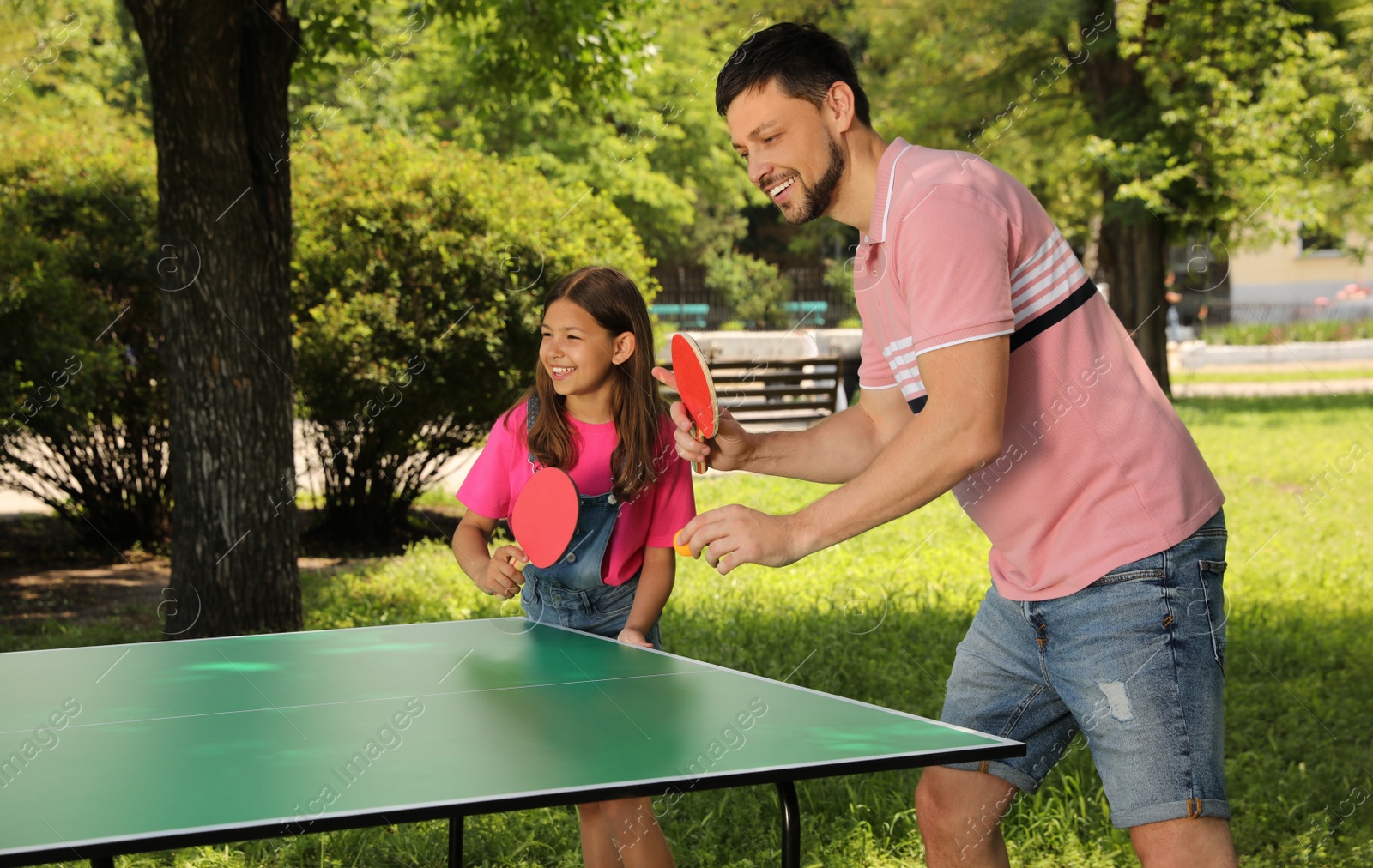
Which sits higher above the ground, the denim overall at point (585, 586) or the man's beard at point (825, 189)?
the man's beard at point (825, 189)

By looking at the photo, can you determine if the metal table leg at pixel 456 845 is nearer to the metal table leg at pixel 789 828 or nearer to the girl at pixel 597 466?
the girl at pixel 597 466

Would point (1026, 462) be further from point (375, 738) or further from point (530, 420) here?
point (530, 420)

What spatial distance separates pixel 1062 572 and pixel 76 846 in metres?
1.61

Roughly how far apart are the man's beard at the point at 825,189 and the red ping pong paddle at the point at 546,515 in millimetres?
892

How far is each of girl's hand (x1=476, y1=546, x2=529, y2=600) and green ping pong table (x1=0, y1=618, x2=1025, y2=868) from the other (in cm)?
18

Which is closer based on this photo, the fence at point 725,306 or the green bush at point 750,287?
the fence at point 725,306

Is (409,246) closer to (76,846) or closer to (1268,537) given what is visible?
(1268,537)

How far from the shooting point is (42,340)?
22.6ft

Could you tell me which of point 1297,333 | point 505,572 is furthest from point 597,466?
point 1297,333

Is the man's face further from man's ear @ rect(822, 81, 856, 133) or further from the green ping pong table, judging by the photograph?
the green ping pong table

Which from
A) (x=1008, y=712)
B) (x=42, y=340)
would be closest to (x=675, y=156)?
(x=42, y=340)

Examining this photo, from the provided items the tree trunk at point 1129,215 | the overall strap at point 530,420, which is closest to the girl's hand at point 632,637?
the overall strap at point 530,420

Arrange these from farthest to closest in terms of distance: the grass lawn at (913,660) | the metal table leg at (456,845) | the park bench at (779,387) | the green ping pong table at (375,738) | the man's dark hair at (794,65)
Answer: the park bench at (779,387)
the grass lawn at (913,660)
the metal table leg at (456,845)
the man's dark hair at (794,65)
the green ping pong table at (375,738)

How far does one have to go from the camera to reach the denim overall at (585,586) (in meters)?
3.31
